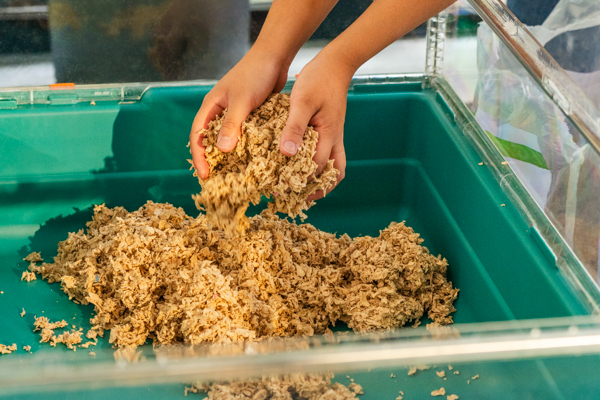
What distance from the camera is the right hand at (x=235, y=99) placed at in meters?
1.08

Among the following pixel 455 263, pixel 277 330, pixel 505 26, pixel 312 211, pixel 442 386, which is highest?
pixel 505 26

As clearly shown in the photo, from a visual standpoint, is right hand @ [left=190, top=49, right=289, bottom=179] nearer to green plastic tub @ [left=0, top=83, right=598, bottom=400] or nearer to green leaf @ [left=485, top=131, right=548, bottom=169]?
green plastic tub @ [left=0, top=83, right=598, bottom=400]

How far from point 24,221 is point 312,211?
729 millimetres

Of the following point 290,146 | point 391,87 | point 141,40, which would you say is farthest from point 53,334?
point 141,40

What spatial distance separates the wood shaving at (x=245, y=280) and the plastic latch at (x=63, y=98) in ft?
1.14

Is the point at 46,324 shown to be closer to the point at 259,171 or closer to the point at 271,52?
the point at 259,171

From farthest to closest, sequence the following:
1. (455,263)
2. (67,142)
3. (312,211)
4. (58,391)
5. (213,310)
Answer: (312,211), (67,142), (455,263), (213,310), (58,391)

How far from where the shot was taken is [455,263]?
134cm

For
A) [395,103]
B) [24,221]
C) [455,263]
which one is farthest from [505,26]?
[24,221]

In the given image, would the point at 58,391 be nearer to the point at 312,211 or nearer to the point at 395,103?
the point at 312,211

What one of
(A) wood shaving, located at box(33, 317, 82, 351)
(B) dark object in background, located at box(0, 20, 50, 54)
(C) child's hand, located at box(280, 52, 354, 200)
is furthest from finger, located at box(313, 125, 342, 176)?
(B) dark object in background, located at box(0, 20, 50, 54)

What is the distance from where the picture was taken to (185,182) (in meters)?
1.56

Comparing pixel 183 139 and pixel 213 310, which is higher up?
pixel 183 139

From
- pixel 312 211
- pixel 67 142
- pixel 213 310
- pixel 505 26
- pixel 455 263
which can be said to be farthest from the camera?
pixel 312 211
